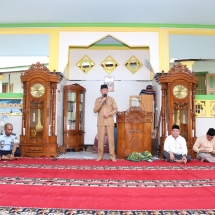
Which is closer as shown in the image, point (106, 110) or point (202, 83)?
point (106, 110)

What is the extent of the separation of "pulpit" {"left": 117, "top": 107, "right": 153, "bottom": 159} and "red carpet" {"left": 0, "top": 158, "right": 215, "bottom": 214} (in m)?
1.52

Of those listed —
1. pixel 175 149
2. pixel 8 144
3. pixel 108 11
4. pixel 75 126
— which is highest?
pixel 108 11

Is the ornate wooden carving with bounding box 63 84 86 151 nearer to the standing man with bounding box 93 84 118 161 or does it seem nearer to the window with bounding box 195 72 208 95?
the standing man with bounding box 93 84 118 161

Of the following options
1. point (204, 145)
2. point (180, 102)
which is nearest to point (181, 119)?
point (180, 102)

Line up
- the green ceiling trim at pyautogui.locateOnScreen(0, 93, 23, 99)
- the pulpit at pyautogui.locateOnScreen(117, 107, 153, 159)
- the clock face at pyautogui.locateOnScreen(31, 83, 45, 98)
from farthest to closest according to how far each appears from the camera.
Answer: the green ceiling trim at pyautogui.locateOnScreen(0, 93, 23, 99) → the clock face at pyautogui.locateOnScreen(31, 83, 45, 98) → the pulpit at pyautogui.locateOnScreen(117, 107, 153, 159)

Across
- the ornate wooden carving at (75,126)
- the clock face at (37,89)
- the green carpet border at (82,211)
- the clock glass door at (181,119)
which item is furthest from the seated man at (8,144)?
the clock glass door at (181,119)

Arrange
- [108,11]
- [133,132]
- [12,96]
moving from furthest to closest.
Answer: [12,96]
[108,11]
[133,132]

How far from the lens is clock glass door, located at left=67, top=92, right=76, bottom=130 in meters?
7.76

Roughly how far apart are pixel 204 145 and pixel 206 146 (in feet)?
0.14

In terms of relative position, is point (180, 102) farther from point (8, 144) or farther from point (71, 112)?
point (8, 144)

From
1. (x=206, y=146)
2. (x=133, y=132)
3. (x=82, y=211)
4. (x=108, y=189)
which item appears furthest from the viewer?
(x=133, y=132)

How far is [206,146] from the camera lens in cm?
564

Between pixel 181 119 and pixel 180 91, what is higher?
pixel 180 91

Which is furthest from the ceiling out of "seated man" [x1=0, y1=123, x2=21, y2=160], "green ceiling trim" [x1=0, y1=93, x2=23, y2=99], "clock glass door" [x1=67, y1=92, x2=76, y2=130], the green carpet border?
the green carpet border
